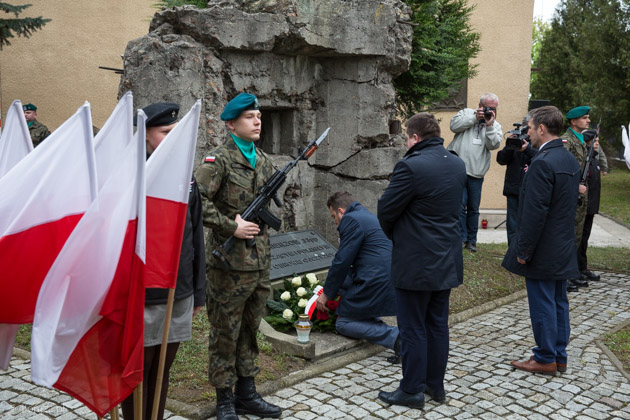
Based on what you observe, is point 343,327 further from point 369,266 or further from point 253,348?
point 253,348

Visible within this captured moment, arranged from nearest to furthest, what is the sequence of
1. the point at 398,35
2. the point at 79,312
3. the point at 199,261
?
the point at 79,312
the point at 199,261
the point at 398,35

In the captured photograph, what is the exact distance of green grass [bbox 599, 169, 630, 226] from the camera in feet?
55.0

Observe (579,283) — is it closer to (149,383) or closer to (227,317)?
(227,317)

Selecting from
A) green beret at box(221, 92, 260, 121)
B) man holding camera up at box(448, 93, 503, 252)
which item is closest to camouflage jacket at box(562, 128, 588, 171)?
man holding camera up at box(448, 93, 503, 252)

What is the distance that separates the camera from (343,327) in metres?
5.54

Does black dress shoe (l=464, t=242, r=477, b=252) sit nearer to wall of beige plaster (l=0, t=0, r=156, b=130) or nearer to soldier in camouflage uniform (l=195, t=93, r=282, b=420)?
soldier in camouflage uniform (l=195, t=93, r=282, b=420)

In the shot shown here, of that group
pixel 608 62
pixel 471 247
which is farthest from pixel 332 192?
pixel 608 62

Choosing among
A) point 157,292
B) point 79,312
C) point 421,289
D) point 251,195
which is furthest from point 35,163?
point 421,289

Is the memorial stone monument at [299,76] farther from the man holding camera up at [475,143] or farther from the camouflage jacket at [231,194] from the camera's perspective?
the camouflage jacket at [231,194]

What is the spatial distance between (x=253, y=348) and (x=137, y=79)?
10.8ft

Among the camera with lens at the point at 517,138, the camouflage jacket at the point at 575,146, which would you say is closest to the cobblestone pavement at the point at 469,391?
the camouflage jacket at the point at 575,146

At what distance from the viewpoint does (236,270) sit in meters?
4.07

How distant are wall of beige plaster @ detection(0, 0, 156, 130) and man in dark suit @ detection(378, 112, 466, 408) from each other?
12032 millimetres

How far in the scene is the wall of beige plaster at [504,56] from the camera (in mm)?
16875
